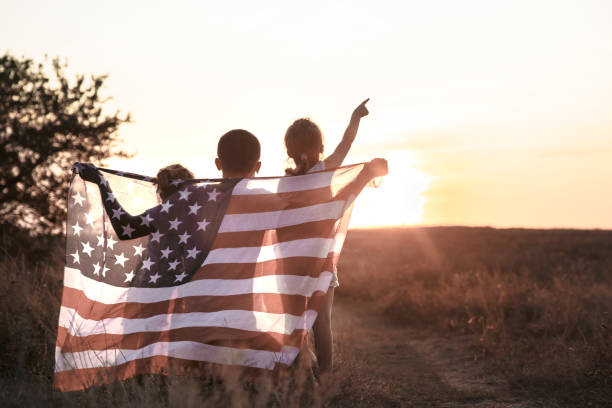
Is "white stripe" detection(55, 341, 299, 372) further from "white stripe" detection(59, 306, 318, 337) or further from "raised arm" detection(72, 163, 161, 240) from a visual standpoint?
"raised arm" detection(72, 163, 161, 240)

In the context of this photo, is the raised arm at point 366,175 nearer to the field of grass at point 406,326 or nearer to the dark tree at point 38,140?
the field of grass at point 406,326

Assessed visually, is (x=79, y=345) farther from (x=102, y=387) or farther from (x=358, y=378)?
(x=358, y=378)

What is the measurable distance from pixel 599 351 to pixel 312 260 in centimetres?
373

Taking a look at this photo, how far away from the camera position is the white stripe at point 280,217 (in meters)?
4.84

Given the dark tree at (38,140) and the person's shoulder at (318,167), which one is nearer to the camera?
the person's shoulder at (318,167)

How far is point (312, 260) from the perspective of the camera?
4723mm

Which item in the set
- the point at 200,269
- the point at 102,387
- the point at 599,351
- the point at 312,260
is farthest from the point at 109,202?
the point at 599,351

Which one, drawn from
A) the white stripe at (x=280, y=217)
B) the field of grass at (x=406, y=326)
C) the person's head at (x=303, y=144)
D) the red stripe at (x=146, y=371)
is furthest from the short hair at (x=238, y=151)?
the field of grass at (x=406, y=326)

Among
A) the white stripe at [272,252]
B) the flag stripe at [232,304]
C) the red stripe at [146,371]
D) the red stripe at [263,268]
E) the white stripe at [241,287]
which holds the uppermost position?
the white stripe at [272,252]

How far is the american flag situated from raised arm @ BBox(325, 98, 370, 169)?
20 cm

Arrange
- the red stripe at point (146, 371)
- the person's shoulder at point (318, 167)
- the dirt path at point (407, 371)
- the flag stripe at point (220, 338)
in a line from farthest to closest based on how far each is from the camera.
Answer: the dirt path at point (407, 371)
the person's shoulder at point (318, 167)
the flag stripe at point (220, 338)
the red stripe at point (146, 371)

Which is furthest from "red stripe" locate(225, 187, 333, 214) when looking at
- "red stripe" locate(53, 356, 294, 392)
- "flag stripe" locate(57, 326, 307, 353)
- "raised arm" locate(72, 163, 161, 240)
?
"red stripe" locate(53, 356, 294, 392)

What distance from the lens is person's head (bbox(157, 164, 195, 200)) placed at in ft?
16.4

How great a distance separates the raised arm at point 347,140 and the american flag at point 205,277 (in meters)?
0.20
